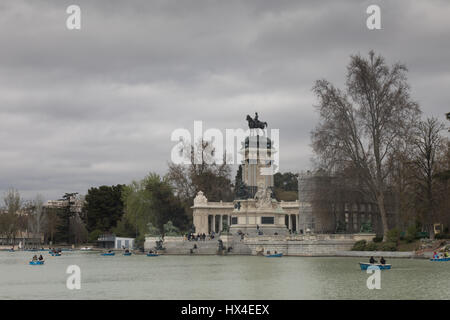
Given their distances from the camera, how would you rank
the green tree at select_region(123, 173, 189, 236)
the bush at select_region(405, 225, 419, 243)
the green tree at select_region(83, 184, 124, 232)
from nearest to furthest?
the bush at select_region(405, 225, 419, 243), the green tree at select_region(123, 173, 189, 236), the green tree at select_region(83, 184, 124, 232)

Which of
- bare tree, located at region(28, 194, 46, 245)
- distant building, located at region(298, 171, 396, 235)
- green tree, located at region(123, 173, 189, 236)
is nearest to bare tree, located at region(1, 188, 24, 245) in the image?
bare tree, located at region(28, 194, 46, 245)

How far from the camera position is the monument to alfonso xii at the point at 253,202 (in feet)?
272

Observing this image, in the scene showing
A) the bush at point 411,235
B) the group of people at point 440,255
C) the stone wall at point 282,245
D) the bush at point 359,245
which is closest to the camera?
the group of people at point 440,255

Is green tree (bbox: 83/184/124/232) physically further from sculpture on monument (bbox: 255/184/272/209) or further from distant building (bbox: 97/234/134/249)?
sculpture on monument (bbox: 255/184/272/209)

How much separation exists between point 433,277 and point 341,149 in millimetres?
23877

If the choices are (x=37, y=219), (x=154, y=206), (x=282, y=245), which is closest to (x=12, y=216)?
(x=37, y=219)

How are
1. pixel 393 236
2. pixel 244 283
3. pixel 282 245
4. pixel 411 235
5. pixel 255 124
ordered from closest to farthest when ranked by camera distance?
pixel 244 283 < pixel 411 235 < pixel 393 236 < pixel 282 245 < pixel 255 124

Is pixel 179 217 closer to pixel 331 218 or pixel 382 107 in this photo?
pixel 331 218

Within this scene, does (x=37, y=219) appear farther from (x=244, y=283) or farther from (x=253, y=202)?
(x=244, y=283)

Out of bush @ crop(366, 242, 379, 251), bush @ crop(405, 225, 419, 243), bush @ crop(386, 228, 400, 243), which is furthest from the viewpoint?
bush @ crop(366, 242, 379, 251)

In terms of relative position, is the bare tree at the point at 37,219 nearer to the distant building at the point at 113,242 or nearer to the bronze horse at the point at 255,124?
the distant building at the point at 113,242

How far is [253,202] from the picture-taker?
83938mm

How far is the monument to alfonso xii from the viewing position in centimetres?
8288

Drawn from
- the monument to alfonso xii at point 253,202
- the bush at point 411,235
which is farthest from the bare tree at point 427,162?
the monument to alfonso xii at point 253,202
